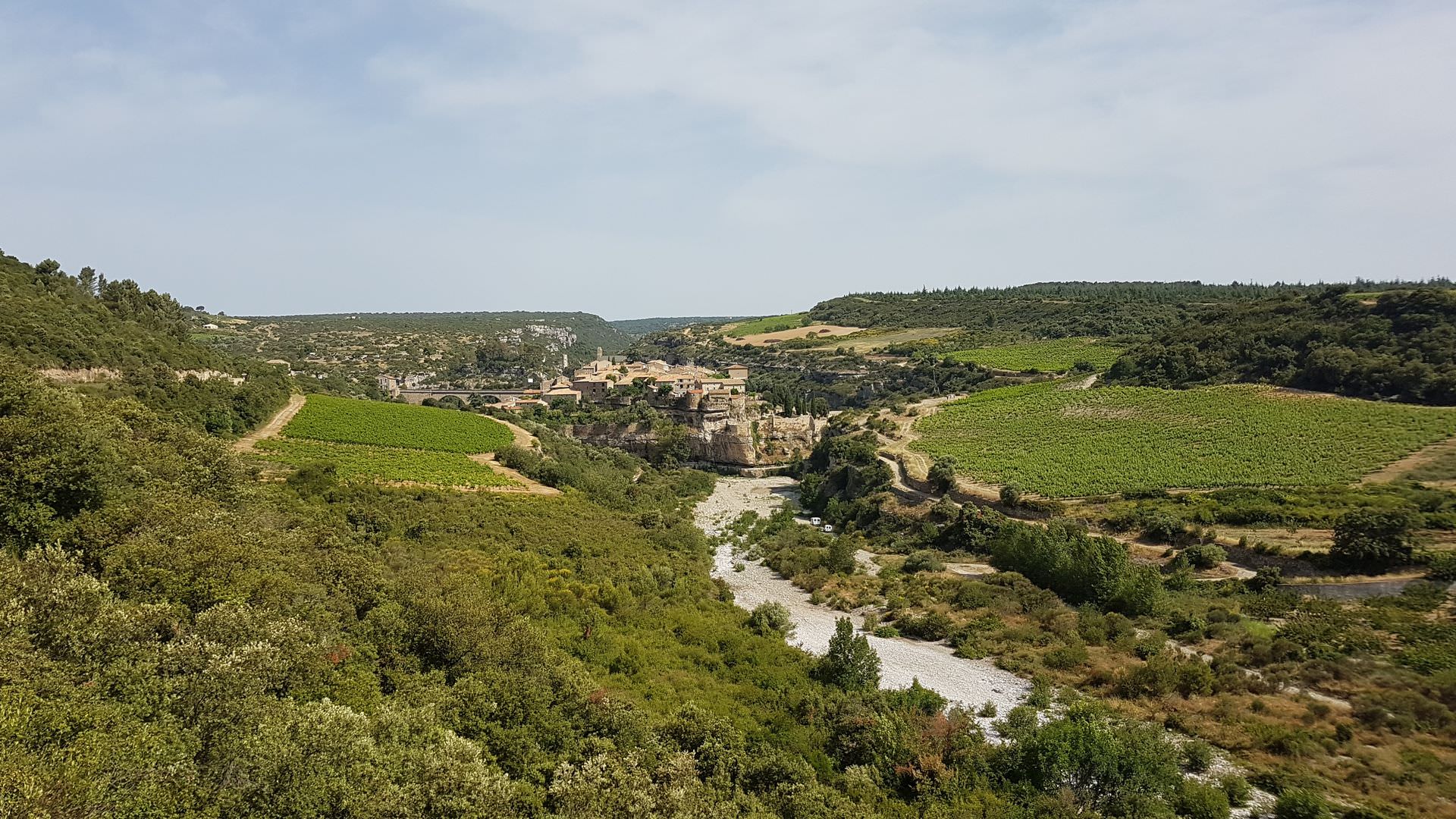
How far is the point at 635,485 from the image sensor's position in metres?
50.9

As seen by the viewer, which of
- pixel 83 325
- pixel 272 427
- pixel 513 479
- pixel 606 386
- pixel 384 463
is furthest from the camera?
pixel 606 386

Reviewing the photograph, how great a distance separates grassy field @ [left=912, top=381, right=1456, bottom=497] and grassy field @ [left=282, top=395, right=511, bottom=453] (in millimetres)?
33706

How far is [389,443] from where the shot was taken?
42125mm

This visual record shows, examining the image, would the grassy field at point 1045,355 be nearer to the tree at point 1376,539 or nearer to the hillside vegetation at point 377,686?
the tree at point 1376,539

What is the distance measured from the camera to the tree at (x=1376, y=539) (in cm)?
2752

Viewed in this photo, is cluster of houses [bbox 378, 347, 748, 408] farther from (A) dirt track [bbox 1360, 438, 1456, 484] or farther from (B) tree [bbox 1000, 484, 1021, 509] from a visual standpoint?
(A) dirt track [bbox 1360, 438, 1456, 484]

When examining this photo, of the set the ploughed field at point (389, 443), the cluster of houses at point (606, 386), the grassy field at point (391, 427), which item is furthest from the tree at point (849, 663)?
the cluster of houses at point (606, 386)

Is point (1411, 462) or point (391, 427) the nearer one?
point (1411, 462)

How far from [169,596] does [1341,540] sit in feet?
130

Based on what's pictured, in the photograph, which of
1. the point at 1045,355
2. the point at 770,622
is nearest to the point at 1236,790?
the point at 770,622

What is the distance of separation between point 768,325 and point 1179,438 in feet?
377

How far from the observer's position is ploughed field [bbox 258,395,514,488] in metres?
35.3

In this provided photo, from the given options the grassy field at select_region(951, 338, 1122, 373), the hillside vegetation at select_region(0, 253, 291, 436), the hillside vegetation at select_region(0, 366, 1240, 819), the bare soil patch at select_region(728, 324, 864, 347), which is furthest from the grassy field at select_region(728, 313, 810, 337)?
the hillside vegetation at select_region(0, 366, 1240, 819)

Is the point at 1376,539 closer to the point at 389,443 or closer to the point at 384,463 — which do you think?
the point at 384,463
